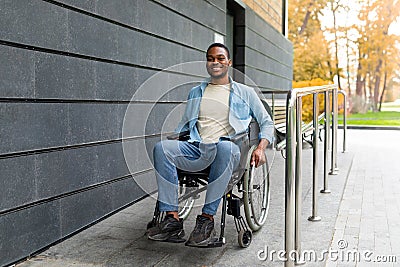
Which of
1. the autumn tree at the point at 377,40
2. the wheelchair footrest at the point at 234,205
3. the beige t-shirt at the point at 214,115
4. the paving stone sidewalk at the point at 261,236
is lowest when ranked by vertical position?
the paving stone sidewalk at the point at 261,236

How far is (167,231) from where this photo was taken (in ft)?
9.05

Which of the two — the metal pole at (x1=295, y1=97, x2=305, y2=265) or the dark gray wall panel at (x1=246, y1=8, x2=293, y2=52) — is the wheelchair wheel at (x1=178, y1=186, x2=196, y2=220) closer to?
the metal pole at (x1=295, y1=97, x2=305, y2=265)

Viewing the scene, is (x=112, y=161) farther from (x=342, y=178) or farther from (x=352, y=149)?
(x=352, y=149)

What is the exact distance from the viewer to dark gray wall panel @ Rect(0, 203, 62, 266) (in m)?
2.62

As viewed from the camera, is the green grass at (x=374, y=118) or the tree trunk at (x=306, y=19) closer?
the green grass at (x=374, y=118)

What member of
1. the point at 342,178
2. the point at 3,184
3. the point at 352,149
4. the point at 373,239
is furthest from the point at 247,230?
the point at 352,149

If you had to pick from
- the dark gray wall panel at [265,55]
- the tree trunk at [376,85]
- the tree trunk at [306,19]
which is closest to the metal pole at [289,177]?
the dark gray wall panel at [265,55]

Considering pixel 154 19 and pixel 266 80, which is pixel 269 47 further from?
pixel 154 19

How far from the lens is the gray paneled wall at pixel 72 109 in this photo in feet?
8.70

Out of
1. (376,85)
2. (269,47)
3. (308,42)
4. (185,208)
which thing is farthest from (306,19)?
(185,208)

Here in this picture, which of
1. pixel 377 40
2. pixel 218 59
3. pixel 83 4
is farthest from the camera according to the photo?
pixel 377 40

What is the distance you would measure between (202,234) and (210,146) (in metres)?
0.51

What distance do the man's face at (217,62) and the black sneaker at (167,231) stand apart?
0.97 m

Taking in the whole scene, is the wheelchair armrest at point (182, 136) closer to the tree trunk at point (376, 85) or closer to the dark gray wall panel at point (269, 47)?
the dark gray wall panel at point (269, 47)
